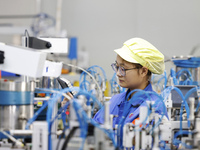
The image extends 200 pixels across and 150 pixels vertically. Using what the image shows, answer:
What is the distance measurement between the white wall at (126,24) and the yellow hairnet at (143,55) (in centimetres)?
362

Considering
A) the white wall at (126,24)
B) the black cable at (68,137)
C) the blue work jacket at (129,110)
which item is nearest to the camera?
the black cable at (68,137)

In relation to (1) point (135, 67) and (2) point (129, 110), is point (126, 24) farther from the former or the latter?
(2) point (129, 110)

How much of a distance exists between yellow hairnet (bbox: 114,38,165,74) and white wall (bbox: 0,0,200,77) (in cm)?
362

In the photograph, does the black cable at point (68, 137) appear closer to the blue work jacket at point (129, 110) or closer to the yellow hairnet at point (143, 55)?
the blue work jacket at point (129, 110)

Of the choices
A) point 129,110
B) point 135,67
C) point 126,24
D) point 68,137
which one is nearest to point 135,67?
point 135,67

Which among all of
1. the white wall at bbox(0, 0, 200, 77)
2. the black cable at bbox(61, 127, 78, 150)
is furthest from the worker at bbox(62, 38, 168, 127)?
the white wall at bbox(0, 0, 200, 77)

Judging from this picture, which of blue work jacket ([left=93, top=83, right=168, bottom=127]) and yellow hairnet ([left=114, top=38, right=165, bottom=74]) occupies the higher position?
yellow hairnet ([left=114, top=38, right=165, bottom=74])

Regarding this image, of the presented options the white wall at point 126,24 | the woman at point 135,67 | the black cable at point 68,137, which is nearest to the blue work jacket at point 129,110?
the woman at point 135,67

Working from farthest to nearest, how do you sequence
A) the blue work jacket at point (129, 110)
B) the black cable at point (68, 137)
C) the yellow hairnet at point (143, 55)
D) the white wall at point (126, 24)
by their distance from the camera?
the white wall at point (126, 24), the yellow hairnet at point (143, 55), the blue work jacket at point (129, 110), the black cable at point (68, 137)

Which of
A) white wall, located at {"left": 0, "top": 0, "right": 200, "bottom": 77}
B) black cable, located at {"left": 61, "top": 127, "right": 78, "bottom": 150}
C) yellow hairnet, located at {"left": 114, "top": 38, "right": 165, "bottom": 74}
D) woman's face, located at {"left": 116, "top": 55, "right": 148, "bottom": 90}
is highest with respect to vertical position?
white wall, located at {"left": 0, "top": 0, "right": 200, "bottom": 77}

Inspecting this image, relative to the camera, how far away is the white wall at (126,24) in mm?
6000

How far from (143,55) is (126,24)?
5.12m

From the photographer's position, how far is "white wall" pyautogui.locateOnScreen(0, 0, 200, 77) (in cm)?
600

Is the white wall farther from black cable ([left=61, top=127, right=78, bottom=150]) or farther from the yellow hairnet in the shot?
black cable ([left=61, top=127, right=78, bottom=150])
